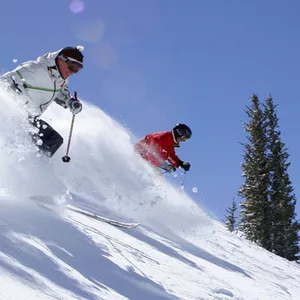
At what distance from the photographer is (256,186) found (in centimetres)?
2522

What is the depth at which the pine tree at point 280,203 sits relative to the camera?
24297 mm

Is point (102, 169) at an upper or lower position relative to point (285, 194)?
lower

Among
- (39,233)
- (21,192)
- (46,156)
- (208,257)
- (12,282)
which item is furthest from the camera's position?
(208,257)

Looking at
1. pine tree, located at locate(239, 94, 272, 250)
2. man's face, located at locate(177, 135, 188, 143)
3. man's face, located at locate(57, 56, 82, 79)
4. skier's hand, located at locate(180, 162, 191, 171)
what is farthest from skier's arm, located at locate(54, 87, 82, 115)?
pine tree, located at locate(239, 94, 272, 250)

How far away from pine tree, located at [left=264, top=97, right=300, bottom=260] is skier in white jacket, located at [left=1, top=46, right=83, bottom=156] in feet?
64.1

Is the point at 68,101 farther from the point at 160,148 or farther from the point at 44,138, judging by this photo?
the point at 160,148

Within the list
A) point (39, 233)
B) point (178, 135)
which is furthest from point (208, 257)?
point (178, 135)

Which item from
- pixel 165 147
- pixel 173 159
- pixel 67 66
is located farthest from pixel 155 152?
pixel 67 66

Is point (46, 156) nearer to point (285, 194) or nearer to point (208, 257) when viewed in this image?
point (208, 257)

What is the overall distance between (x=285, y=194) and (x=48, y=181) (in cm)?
2219

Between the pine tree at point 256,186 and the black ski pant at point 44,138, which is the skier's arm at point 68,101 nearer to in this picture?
the black ski pant at point 44,138

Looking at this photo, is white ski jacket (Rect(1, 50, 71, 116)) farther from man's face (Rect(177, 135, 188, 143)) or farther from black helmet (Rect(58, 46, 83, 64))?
man's face (Rect(177, 135, 188, 143))

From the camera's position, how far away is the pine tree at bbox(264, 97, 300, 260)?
24.3 metres

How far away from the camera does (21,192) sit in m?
5.50
